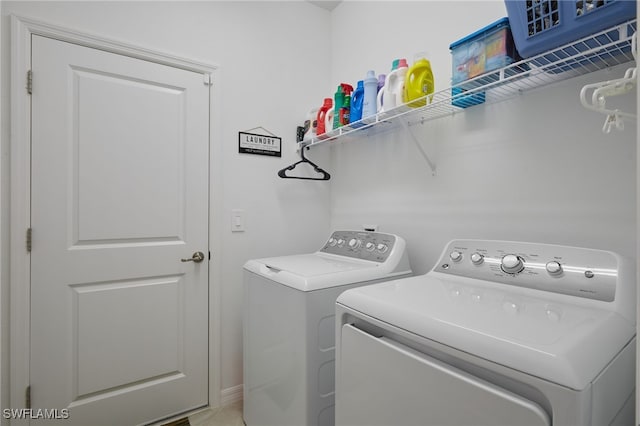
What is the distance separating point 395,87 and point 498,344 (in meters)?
1.28

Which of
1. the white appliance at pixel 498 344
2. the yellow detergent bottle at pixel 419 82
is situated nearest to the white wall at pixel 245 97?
the yellow detergent bottle at pixel 419 82

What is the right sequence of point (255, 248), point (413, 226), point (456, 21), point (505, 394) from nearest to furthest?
point (505, 394), point (456, 21), point (413, 226), point (255, 248)

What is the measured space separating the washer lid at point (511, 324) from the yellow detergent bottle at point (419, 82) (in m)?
0.87

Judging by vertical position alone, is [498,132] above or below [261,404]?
above

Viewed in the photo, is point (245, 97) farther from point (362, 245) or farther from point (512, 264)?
point (512, 264)

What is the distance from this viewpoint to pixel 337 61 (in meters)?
2.48

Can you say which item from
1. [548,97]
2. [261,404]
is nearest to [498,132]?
[548,97]

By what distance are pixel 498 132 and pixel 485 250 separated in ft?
1.89

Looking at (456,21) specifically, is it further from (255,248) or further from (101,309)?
(101,309)

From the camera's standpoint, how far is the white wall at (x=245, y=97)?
74.1 inches

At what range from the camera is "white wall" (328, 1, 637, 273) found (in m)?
1.14

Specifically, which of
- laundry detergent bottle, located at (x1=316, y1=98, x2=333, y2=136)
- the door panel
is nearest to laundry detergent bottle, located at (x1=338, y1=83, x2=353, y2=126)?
laundry detergent bottle, located at (x1=316, y1=98, x2=333, y2=136)

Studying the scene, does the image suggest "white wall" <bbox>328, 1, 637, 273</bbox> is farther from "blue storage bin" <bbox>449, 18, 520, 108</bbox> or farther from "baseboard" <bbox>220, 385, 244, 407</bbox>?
"baseboard" <bbox>220, 385, 244, 407</bbox>

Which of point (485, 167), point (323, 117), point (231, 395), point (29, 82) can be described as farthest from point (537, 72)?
point (231, 395)
